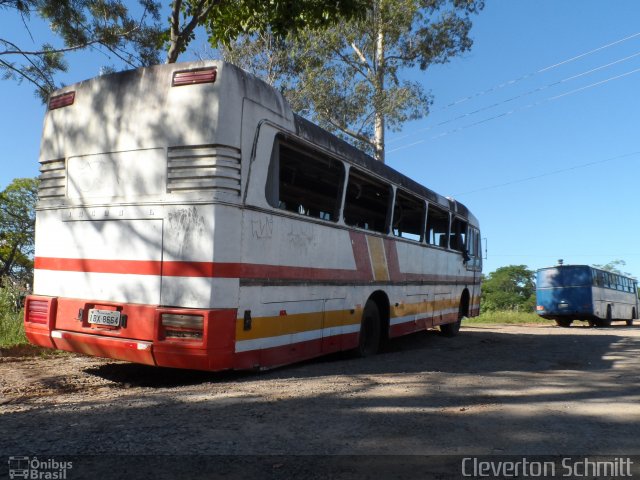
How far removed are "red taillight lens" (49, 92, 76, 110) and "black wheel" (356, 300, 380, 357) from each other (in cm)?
474

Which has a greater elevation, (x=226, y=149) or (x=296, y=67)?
(x=296, y=67)

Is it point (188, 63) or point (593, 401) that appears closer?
point (593, 401)

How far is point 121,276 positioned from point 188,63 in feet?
7.40

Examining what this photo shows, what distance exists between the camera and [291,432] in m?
3.52

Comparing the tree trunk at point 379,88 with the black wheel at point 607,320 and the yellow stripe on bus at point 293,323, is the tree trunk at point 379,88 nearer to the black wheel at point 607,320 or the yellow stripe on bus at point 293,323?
the yellow stripe on bus at point 293,323

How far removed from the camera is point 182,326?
189 inches

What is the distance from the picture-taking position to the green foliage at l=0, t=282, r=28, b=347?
8.11 m

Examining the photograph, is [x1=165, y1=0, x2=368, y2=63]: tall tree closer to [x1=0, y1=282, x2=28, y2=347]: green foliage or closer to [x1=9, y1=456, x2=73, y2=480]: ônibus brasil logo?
[x1=0, y1=282, x2=28, y2=347]: green foliage

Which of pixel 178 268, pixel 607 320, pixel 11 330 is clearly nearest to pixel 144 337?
pixel 178 268

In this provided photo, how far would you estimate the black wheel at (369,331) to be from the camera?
7.70 metres

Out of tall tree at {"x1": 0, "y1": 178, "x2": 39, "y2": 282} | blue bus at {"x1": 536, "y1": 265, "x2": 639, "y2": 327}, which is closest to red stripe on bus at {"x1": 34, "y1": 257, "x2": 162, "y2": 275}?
blue bus at {"x1": 536, "y1": 265, "x2": 639, "y2": 327}

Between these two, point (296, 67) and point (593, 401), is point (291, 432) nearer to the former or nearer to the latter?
point (593, 401)

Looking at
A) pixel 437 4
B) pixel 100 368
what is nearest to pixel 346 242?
pixel 100 368

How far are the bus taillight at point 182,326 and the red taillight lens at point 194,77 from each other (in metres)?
2.28
